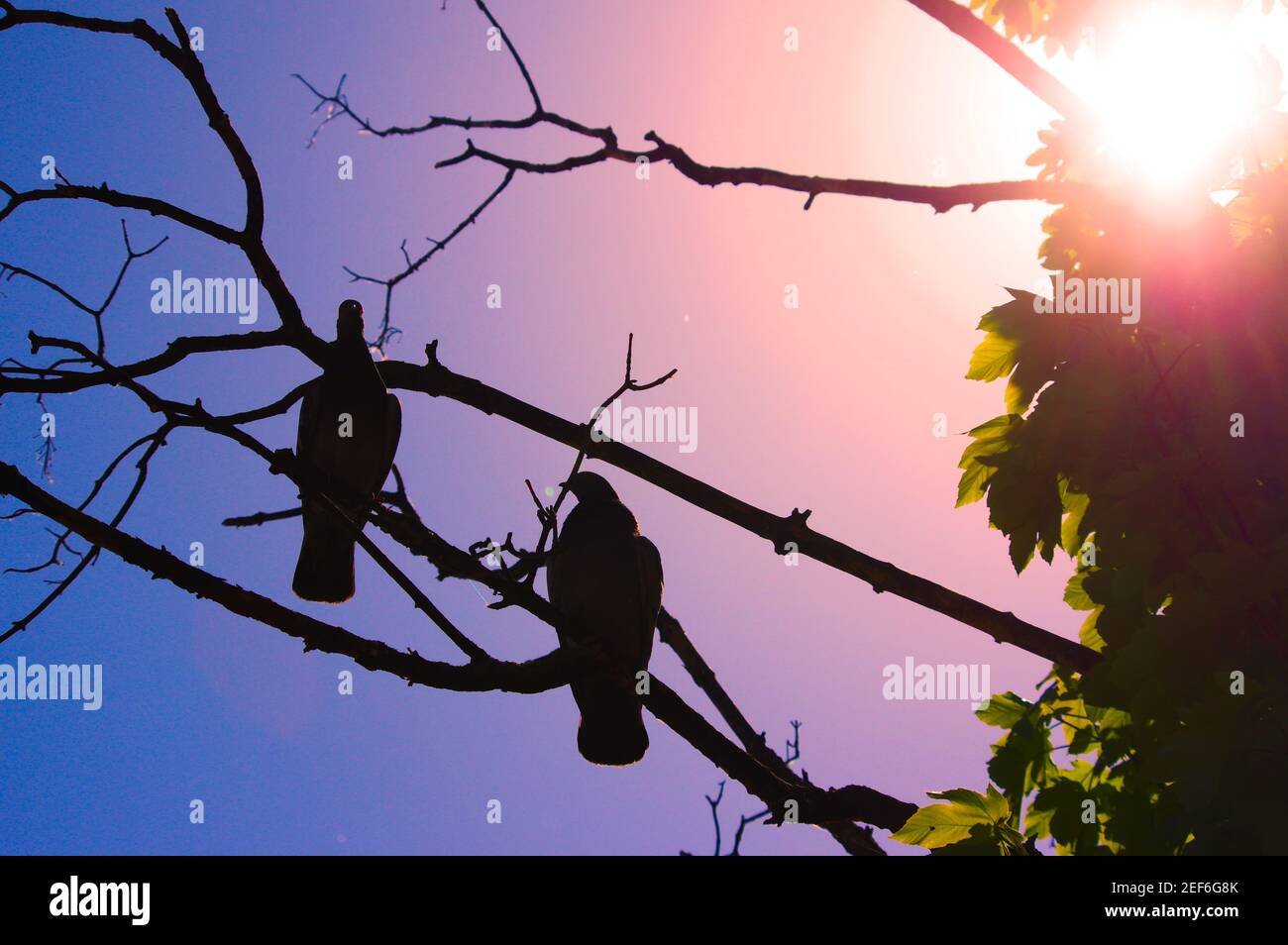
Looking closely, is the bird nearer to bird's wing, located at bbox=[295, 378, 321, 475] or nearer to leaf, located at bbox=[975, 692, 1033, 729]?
bird's wing, located at bbox=[295, 378, 321, 475]

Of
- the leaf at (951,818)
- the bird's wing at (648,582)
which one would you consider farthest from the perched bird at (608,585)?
the leaf at (951,818)

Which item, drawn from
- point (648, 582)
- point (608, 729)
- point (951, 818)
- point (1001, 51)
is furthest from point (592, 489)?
point (951, 818)

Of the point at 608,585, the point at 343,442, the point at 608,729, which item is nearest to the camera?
the point at 608,729

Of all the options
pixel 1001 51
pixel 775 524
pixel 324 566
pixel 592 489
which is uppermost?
pixel 1001 51

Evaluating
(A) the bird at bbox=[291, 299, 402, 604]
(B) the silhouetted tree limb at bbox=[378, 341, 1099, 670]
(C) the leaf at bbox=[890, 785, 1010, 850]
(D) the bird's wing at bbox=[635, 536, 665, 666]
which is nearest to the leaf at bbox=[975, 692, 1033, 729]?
(B) the silhouetted tree limb at bbox=[378, 341, 1099, 670]

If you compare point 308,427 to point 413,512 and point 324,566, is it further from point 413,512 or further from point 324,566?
point 413,512

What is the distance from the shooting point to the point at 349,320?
6871 millimetres

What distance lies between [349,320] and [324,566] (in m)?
1.92

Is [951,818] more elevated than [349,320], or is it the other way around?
[349,320]

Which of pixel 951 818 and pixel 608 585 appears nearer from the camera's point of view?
pixel 951 818

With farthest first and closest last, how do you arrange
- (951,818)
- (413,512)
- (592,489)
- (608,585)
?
(592,489) → (608,585) → (413,512) → (951,818)
